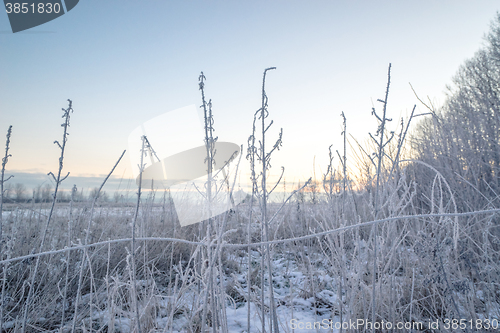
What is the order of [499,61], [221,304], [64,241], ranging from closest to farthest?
[221,304] → [64,241] → [499,61]

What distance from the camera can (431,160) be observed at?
3.72m

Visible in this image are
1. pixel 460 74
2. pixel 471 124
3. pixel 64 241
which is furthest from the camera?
pixel 460 74

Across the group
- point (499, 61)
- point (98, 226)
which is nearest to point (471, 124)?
point (98, 226)

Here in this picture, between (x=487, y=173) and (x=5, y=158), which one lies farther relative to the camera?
(x=487, y=173)

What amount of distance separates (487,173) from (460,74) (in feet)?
22.5

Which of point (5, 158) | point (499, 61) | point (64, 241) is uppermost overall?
point (499, 61)

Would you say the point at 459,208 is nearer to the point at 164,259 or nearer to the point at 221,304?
the point at 221,304

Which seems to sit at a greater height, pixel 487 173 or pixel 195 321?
pixel 487 173

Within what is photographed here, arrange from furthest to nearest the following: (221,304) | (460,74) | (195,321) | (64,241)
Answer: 1. (460,74)
2. (64,241)
3. (195,321)
4. (221,304)

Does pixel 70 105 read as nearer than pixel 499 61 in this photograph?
Yes

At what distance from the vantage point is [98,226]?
3607 mm

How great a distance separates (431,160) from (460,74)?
7124mm

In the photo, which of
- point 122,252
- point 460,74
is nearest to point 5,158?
point 122,252

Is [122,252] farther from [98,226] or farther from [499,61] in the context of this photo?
[499,61]
